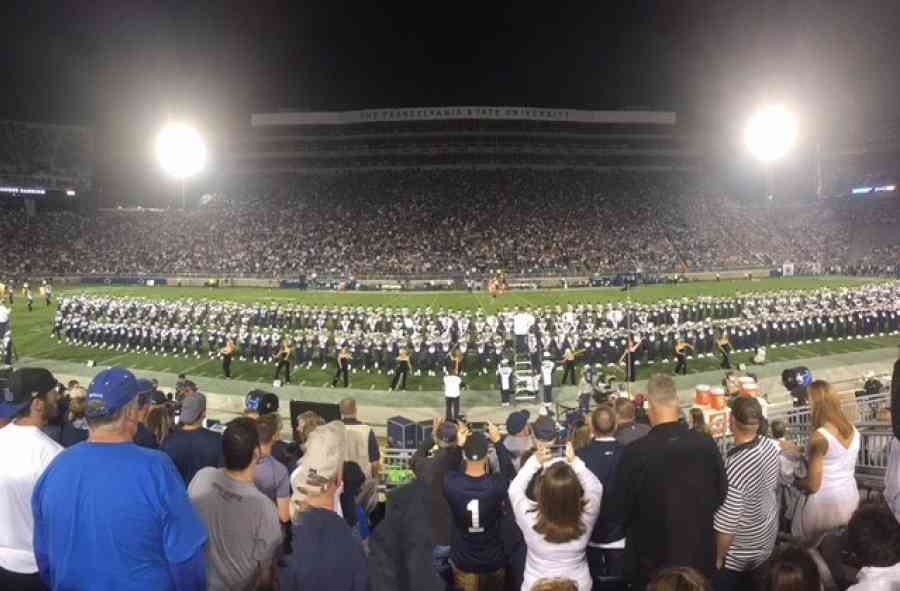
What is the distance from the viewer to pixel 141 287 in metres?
44.2

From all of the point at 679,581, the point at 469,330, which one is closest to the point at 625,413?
the point at 679,581

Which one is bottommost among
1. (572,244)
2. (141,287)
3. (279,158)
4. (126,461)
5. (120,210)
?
(126,461)

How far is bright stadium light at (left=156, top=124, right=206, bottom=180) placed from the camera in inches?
2419

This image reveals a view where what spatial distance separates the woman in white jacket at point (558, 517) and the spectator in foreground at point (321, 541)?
1244 millimetres

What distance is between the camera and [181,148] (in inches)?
2430

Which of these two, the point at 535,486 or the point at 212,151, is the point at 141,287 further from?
the point at 535,486

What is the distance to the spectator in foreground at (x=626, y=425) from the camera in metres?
5.91

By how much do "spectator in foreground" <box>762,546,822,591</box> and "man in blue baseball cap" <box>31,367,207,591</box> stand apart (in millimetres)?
2582

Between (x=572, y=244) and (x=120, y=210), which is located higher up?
(x=120, y=210)

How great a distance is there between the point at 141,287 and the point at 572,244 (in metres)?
34.1

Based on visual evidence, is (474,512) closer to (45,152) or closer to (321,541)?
(321,541)

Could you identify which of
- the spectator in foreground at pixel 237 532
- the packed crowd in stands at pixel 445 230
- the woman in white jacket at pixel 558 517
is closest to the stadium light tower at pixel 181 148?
the packed crowd in stands at pixel 445 230

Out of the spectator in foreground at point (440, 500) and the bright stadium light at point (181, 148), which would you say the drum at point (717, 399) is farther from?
the bright stadium light at point (181, 148)

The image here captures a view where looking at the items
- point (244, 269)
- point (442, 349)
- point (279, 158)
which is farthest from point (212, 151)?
point (442, 349)
